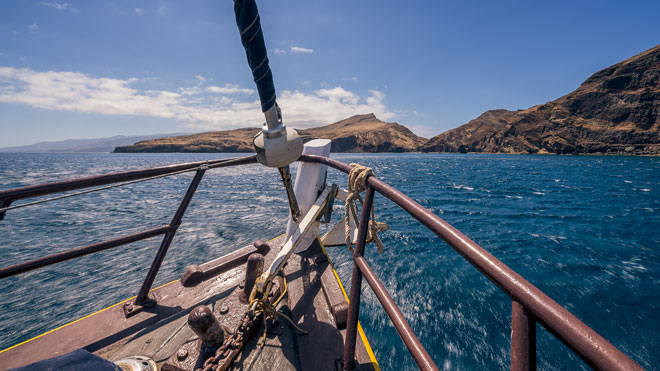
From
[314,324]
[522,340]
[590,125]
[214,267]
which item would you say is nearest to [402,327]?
[522,340]

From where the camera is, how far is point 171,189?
727 inches

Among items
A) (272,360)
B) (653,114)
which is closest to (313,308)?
(272,360)

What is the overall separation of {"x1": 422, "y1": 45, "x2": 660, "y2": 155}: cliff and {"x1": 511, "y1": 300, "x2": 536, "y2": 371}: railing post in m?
107

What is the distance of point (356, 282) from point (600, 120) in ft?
402

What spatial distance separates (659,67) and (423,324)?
144635mm

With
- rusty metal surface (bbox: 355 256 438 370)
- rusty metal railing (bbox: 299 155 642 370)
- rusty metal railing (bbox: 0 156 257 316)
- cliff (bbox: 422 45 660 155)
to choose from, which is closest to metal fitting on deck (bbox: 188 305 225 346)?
rusty metal railing (bbox: 0 156 257 316)

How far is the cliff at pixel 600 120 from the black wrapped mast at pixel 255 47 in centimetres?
10676

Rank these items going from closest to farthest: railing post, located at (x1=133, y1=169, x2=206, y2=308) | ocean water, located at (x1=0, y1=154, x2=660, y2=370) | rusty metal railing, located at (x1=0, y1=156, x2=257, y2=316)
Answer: rusty metal railing, located at (x1=0, y1=156, x2=257, y2=316)
railing post, located at (x1=133, y1=169, x2=206, y2=308)
ocean water, located at (x1=0, y1=154, x2=660, y2=370)

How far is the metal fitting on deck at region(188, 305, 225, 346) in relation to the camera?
1816mm

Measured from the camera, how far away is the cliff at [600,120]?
239 ft

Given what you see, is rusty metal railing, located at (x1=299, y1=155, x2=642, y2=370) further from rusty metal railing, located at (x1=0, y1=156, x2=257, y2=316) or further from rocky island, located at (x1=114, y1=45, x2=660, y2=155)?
rocky island, located at (x1=114, y1=45, x2=660, y2=155)

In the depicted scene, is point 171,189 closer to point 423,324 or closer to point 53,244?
point 53,244

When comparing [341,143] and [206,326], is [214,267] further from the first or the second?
[341,143]

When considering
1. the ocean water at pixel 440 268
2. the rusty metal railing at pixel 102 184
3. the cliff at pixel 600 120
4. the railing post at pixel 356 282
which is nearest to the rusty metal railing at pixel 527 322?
the railing post at pixel 356 282
